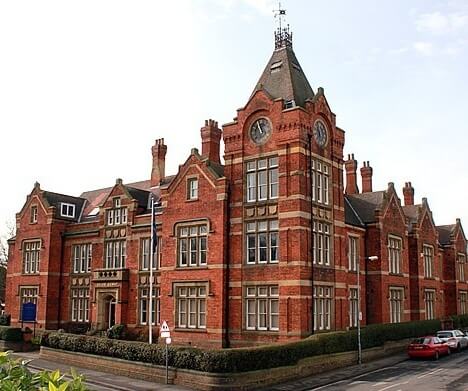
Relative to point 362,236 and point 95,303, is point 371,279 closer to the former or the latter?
point 362,236

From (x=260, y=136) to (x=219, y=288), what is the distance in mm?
9900

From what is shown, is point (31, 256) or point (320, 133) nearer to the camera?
point (320, 133)

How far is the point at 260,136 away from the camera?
114 ft

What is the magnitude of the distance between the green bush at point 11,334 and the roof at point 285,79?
26527 millimetres

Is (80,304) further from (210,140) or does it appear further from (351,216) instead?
(351,216)

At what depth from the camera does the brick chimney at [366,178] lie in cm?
5147

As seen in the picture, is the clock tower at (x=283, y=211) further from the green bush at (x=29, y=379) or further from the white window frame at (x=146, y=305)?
the green bush at (x=29, y=379)

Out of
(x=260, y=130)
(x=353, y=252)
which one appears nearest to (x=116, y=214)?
(x=260, y=130)

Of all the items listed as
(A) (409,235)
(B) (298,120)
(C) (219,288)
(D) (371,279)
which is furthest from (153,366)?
(A) (409,235)

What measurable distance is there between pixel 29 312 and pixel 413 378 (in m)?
32.1

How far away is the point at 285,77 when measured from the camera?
3594cm

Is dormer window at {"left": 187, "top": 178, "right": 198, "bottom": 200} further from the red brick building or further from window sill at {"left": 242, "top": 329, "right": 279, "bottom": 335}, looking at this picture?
window sill at {"left": 242, "top": 329, "right": 279, "bottom": 335}

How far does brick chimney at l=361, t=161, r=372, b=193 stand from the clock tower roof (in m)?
16.6

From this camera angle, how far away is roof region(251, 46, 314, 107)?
3503 cm
